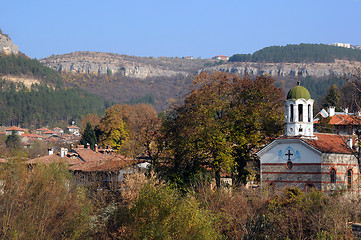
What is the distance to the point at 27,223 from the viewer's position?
73.2ft

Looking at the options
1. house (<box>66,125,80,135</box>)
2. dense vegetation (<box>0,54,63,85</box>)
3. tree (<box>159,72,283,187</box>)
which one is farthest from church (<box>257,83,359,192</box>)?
dense vegetation (<box>0,54,63,85</box>)

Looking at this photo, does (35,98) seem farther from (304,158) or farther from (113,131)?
(304,158)

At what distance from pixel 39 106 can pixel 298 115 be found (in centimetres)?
12887

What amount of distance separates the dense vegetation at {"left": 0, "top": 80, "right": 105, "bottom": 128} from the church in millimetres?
120421

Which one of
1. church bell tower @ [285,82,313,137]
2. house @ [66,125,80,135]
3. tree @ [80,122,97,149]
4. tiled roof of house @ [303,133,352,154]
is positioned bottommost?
house @ [66,125,80,135]

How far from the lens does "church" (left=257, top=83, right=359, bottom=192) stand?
34.1 meters

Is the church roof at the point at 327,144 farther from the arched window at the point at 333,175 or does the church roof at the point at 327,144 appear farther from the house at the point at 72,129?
the house at the point at 72,129

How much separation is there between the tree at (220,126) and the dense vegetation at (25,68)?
497 ft

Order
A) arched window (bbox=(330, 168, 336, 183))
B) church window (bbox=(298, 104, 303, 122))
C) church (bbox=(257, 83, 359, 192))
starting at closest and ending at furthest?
church (bbox=(257, 83, 359, 192)) → arched window (bbox=(330, 168, 336, 183)) → church window (bbox=(298, 104, 303, 122))

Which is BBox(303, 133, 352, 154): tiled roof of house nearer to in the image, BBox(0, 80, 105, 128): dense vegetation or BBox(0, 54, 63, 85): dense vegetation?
BBox(0, 80, 105, 128): dense vegetation

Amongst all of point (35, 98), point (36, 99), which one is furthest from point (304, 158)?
point (35, 98)

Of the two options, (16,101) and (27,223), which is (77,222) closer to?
(27,223)

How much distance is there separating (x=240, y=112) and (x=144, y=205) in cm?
1837

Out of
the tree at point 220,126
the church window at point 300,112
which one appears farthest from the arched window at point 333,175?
the tree at point 220,126
